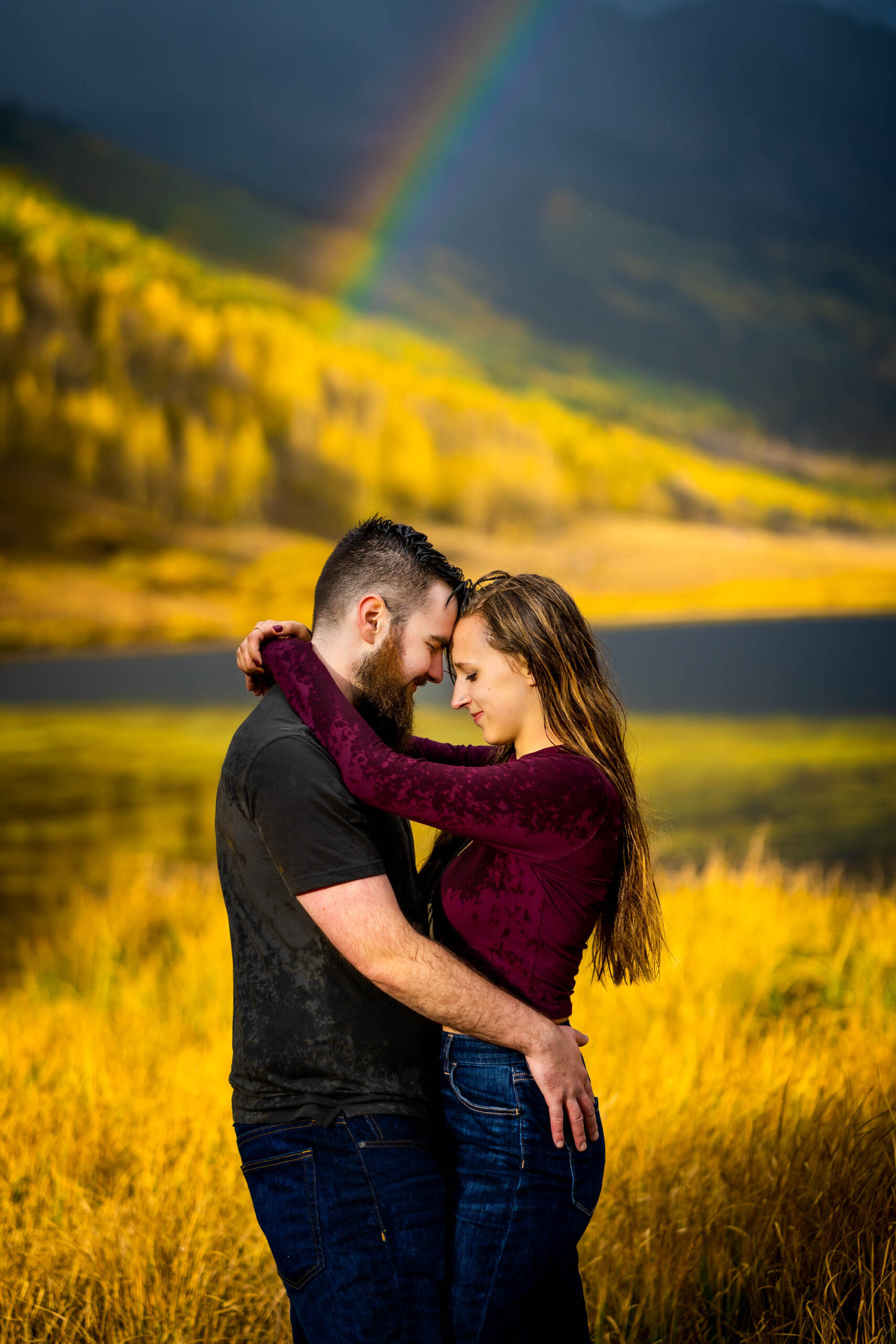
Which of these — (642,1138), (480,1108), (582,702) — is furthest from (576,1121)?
(642,1138)

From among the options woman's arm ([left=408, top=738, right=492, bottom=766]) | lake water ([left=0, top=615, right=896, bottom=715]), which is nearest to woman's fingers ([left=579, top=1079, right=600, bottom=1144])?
woman's arm ([left=408, top=738, right=492, bottom=766])

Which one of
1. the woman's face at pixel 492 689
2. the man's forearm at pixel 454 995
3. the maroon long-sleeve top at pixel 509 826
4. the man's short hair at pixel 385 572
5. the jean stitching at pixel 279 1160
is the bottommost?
the jean stitching at pixel 279 1160

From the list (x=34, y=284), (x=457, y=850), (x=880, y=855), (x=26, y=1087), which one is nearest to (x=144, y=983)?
(x=26, y=1087)

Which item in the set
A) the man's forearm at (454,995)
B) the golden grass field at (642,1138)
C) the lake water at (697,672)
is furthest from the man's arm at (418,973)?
the lake water at (697,672)

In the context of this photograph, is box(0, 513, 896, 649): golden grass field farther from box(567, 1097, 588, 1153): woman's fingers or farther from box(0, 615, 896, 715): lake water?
box(567, 1097, 588, 1153): woman's fingers

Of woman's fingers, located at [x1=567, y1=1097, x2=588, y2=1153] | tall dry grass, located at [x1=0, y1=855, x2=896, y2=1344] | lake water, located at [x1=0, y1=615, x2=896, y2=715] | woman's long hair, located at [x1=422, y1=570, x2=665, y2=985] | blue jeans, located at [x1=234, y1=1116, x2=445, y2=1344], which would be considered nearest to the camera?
blue jeans, located at [x1=234, y1=1116, x2=445, y2=1344]

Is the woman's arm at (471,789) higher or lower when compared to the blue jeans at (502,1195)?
higher

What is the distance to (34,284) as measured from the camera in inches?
1518

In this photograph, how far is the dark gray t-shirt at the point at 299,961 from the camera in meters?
1.65

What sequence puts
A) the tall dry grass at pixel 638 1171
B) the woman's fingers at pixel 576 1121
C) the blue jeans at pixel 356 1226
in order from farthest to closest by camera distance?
the tall dry grass at pixel 638 1171, the woman's fingers at pixel 576 1121, the blue jeans at pixel 356 1226

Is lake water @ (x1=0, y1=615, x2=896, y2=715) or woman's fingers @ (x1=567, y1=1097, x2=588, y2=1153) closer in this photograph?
woman's fingers @ (x1=567, y1=1097, x2=588, y2=1153)

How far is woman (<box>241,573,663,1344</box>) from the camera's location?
66.2 inches

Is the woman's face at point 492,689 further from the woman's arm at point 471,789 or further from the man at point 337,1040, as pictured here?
the man at point 337,1040

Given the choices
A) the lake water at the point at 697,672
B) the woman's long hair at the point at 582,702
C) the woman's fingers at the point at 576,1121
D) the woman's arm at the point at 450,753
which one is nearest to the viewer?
the woman's fingers at the point at 576,1121
